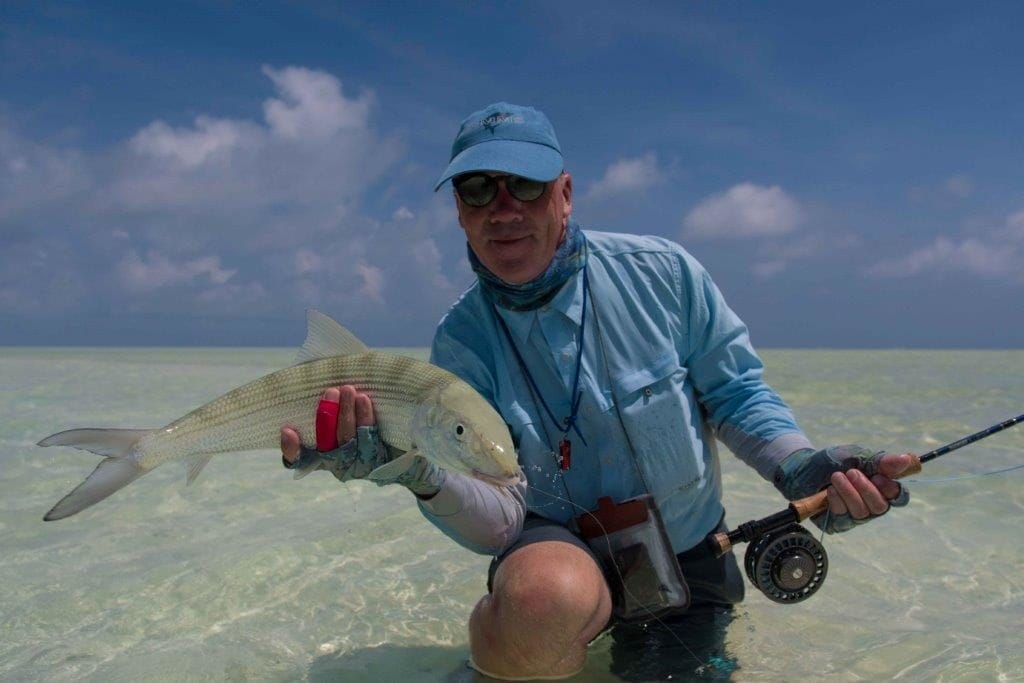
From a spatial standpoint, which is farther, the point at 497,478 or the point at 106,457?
the point at 106,457

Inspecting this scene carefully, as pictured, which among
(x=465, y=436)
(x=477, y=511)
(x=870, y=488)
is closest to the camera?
(x=465, y=436)

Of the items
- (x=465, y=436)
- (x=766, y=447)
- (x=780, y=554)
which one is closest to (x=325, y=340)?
(x=465, y=436)

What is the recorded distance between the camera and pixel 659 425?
295cm

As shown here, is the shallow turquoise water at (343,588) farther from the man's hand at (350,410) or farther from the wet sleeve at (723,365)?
the man's hand at (350,410)

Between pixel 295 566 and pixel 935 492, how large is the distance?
438 cm

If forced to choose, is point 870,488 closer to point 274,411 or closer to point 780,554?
point 780,554

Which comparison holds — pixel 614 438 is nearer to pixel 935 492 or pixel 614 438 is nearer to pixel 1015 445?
pixel 935 492

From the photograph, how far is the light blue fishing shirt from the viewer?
9.65 feet

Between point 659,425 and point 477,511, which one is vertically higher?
point 659,425

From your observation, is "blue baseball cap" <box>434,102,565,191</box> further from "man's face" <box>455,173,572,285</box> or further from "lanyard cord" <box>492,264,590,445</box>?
"lanyard cord" <box>492,264,590,445</box>

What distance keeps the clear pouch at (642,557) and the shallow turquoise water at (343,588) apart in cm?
24

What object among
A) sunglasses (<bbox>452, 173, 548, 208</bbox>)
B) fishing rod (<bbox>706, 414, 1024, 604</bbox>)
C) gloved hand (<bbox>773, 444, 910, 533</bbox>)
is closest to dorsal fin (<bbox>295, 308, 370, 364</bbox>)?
sunglasses (<bbox>452, 173, 548, 208</bbox>)

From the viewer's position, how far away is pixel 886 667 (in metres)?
2.91

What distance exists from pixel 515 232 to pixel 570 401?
0.67 metres
